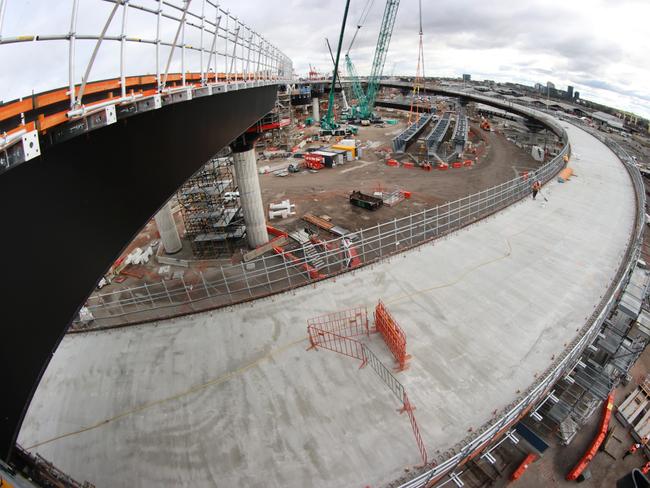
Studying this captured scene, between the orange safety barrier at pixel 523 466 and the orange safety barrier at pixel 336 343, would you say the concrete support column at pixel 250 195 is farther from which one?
the orange safety barrier at pixel 523 466

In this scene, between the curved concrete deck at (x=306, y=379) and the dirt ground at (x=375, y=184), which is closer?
the curved concrete deck at (x=306, y=379)

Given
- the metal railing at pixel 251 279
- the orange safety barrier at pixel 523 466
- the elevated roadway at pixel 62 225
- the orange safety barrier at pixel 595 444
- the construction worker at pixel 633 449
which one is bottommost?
the construction worker at pixel 633 449

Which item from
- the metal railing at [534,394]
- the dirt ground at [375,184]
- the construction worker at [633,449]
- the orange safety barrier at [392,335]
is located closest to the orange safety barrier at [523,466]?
the metal railing at [534,394]

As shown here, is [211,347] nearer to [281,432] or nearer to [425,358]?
[281,432]

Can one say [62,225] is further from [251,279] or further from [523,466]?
[251,279]

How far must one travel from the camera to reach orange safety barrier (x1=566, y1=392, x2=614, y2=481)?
12328mm

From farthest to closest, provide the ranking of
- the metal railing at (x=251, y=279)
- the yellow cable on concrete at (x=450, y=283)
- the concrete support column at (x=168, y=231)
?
the concrete support column at (x=168, y=231)
the metal railing at (x=251, y=279)
the yellow cable on concrete at (x=450, y=283)

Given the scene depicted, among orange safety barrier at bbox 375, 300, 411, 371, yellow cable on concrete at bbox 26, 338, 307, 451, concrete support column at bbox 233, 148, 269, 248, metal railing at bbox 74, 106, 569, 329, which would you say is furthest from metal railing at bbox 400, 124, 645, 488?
concrete support column at bbox 233, 148, 269, 248

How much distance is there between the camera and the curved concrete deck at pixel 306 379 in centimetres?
945

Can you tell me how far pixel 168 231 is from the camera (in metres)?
27.3

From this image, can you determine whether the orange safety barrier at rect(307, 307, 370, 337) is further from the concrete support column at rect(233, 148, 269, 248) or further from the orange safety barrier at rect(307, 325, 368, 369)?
the concrete support column at rect(233, 148, 269, 248)

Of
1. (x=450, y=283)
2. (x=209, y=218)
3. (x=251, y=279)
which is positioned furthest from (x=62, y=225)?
(x=209, y=218)

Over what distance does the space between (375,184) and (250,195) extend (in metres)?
20.6

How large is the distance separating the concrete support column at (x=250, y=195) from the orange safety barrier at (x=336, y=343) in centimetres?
1535
